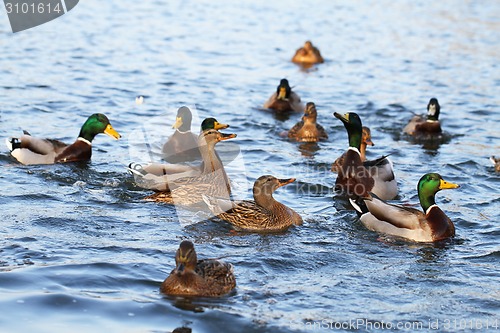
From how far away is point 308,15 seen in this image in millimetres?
25109

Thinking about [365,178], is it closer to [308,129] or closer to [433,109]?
[308,129]

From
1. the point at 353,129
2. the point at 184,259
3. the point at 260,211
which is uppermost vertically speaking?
the point at 353,129

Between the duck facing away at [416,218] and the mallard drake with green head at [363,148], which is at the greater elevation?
the mallard drake with green head at [363,148]

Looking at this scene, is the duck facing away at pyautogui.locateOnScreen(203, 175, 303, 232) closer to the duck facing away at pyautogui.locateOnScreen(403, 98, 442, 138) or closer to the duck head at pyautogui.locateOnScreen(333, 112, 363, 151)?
the duck head at pyautogui.locateOnScreen(333, 112, 363, 151)

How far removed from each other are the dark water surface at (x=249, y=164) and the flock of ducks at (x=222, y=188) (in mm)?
166

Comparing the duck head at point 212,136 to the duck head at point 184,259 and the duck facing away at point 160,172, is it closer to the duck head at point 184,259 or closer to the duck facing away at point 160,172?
the duck facing away at point 160,172

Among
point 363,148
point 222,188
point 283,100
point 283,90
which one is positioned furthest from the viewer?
point 283,100

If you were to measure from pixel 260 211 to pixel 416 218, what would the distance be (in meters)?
1.67

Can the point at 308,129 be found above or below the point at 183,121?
below

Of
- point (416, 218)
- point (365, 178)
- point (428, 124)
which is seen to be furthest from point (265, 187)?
point (428, 124)

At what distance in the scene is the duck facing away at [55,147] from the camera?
1151 centimetres

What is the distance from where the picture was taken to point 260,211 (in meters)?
9.55

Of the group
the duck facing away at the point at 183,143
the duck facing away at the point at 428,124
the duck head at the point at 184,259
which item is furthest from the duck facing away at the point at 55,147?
the duck facing away at the point at 428,124

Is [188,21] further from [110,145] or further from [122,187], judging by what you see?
[122,187]
